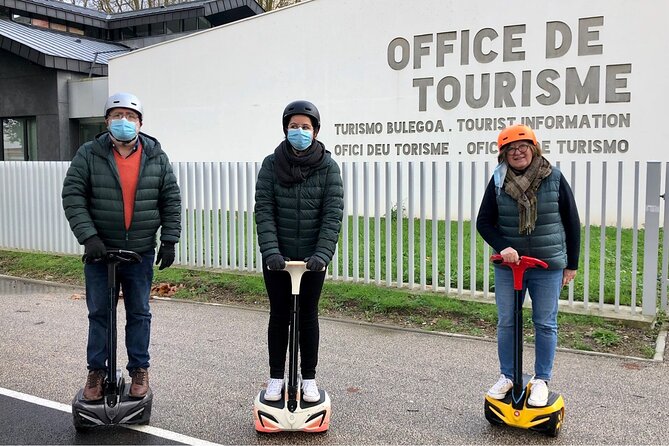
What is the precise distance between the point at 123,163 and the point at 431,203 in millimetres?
4359

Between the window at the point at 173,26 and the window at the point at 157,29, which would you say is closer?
the window at the point at 173,26

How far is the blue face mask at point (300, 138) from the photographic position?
3.63 meters

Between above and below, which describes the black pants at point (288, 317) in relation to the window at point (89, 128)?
below

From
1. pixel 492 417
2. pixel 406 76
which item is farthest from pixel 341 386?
pixel 406 76

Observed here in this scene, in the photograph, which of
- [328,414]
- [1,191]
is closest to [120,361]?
[328,414]

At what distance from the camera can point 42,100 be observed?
63.1ft

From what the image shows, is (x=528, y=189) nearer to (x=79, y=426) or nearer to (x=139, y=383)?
(x=139, y=383)

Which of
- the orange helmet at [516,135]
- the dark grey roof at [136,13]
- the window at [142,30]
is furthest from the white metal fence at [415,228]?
the window at [142,30]

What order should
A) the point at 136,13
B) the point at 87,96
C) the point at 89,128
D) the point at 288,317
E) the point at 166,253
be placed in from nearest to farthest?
1. the point at 288,317
2. the point at 166,253
3. the point at 87,96
4. the point at 89,128
5. the point at 136,13

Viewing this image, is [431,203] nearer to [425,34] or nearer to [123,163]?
[123,163]

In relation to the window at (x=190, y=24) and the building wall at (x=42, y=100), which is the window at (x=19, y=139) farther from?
the window at (x=190, y=24)

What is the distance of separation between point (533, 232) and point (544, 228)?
67 mm

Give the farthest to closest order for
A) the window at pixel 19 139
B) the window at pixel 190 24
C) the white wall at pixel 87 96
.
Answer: the window at pixel 190 24 < the window at pixel 19 139 < the white wall at pixel 87 96

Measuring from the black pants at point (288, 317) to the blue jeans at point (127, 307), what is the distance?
82 centimetres
